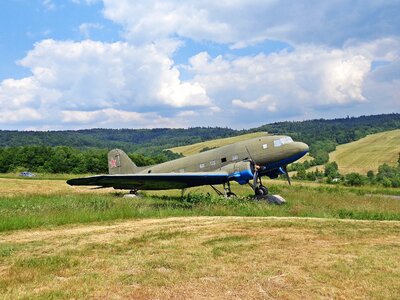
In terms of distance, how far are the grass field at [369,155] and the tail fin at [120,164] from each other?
269 ft

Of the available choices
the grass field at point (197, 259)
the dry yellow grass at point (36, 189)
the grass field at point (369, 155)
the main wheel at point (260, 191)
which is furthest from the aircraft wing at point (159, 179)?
the grass field at point (369, 155)

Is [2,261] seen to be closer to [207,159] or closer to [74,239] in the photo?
[74,239]

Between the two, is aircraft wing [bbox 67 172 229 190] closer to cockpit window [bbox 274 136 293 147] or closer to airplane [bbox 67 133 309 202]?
airplane [bbox 67 133 309 202]

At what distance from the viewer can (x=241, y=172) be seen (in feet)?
72.9

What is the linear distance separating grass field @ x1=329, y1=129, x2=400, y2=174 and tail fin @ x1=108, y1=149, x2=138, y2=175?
8190 cm

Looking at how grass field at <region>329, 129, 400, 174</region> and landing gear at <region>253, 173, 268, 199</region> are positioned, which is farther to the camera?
grass field at <region>329, 129, 400, 174</region>

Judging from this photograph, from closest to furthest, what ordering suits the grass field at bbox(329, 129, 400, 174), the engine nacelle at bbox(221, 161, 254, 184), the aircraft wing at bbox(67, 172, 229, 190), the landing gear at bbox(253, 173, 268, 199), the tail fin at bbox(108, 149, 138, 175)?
the aircraft wing at bbox(67, 172, 229, 190)
the engine nacelle at bbox(221, 161, 254, 184)
the landing gear at bbox(253, 173, 268, 199)
the tail fin at bbox(108, 149, 138, 175)
the grass field at bbox(329, 129, 400, 174)

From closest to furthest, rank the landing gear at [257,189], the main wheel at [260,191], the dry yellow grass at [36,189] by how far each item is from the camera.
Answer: the landing gear at [257,189] → the main wheel at [260,191] → the dry yellow grass at [36,189]

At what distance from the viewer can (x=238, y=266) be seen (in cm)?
763

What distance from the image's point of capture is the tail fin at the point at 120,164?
102 ft

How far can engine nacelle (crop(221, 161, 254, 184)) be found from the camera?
22.1 metres

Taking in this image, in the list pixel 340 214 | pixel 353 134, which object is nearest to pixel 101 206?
pixel 340 214

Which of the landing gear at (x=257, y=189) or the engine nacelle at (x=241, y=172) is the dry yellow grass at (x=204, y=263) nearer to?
the engine nacelle at (x=241, y=172)

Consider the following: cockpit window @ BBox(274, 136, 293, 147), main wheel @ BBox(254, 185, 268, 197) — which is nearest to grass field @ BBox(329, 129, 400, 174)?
cockpit window @ BBox(274, 136, 293, 147)
